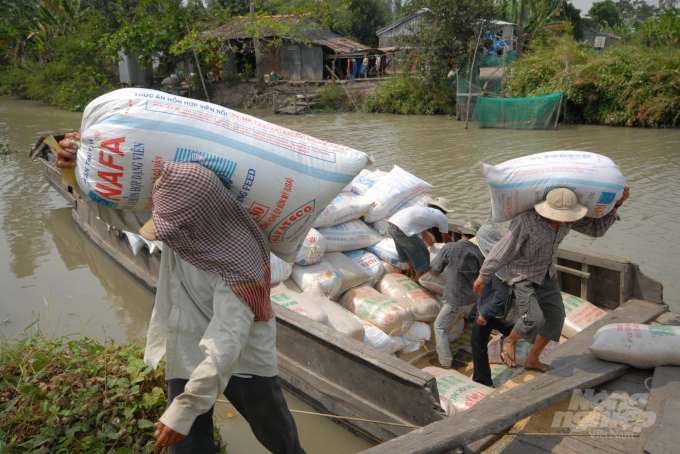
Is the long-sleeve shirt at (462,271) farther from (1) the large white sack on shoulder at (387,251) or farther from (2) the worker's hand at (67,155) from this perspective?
(2) the worker's hand at (67,155)

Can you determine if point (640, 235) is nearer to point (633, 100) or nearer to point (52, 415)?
point (52, 415)

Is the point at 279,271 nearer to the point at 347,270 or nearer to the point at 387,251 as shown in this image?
the point at 347,270

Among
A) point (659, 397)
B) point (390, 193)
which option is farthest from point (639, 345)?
point (390, 193)

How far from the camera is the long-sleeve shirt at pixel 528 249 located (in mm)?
2465

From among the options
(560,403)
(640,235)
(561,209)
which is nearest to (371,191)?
(561,209)

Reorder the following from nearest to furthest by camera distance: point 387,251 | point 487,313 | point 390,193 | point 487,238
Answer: point 487,313, point 487,238, point 387,251, point 390,193

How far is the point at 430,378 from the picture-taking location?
213cm

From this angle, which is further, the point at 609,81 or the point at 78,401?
the point at 609,81

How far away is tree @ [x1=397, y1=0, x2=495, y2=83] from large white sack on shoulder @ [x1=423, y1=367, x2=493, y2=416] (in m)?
15.7

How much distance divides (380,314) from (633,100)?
14156 millimetres

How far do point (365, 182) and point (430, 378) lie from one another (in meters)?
2.85

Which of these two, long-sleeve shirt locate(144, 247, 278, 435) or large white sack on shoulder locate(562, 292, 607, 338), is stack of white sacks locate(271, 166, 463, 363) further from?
long-sleeve shirt locate(144, 247, 278, 435)

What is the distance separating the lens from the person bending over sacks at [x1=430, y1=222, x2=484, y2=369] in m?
2.96

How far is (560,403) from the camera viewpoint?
2148 mm
